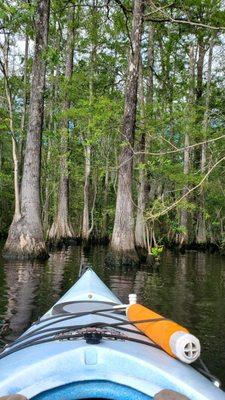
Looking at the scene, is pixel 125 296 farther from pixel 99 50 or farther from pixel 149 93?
pixel 99 50

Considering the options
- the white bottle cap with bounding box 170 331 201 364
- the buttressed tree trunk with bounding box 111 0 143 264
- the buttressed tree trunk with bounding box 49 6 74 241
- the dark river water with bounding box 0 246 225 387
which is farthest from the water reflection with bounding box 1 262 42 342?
the buttressed tree trunk with bounding box 49 6 74 241

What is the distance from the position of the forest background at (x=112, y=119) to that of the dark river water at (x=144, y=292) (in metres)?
1.26

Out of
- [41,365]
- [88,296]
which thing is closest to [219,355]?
[88,296]

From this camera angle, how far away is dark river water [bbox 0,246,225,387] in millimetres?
5852

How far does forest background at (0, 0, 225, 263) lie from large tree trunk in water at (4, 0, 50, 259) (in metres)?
0.03

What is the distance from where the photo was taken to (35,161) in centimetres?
1321

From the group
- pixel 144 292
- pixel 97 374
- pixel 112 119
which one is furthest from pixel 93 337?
pixel 112 119

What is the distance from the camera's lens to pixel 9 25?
12.9 metres

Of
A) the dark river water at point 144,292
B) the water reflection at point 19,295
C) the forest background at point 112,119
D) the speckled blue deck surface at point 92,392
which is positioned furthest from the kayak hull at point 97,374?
the forest background at point 112,119

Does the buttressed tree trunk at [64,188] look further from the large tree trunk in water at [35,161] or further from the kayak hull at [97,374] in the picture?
the kayak hull at [97,374]

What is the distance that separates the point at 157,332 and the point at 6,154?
2855cm

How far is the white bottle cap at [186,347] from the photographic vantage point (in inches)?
98.0

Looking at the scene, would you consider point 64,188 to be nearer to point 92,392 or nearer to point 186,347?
point 186,347

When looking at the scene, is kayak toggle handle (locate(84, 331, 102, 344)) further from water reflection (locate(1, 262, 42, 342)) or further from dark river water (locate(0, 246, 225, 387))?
water reflection (locate(1, 262, 42, 342))
